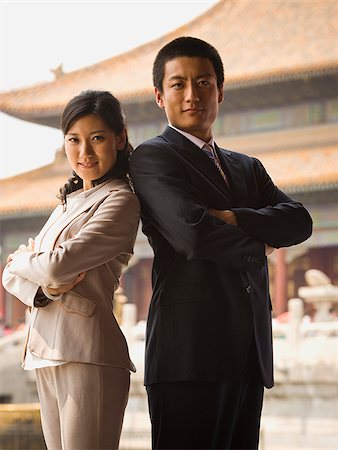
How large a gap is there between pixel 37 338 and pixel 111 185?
26cm

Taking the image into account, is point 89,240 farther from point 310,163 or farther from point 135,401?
point 310,163

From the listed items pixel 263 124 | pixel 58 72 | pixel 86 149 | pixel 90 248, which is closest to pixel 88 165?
pixel 86 149

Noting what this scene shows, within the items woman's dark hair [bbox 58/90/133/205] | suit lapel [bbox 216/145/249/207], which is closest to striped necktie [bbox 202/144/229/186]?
suit lapel [bbox 216/145/249/207]

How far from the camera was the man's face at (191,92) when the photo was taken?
137 centimetres

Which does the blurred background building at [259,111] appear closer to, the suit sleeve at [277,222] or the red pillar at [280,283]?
the red pillar at [280,283]

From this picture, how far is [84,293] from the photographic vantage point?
4.24ft

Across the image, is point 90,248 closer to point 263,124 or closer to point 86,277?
point 86,277

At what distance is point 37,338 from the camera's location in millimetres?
1298

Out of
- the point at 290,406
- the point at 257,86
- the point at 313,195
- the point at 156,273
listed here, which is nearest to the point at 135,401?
the point at 290,406

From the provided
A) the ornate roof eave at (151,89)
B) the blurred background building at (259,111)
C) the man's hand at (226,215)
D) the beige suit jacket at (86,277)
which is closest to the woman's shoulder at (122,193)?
the beige suit jacket at (86,277)

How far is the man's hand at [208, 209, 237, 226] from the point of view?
1304 mm

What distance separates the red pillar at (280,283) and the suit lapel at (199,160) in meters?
5.71

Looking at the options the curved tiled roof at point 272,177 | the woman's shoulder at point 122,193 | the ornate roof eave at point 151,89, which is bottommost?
the woman's shoulder at point 122,193

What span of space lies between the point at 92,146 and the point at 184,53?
0.68 ft
